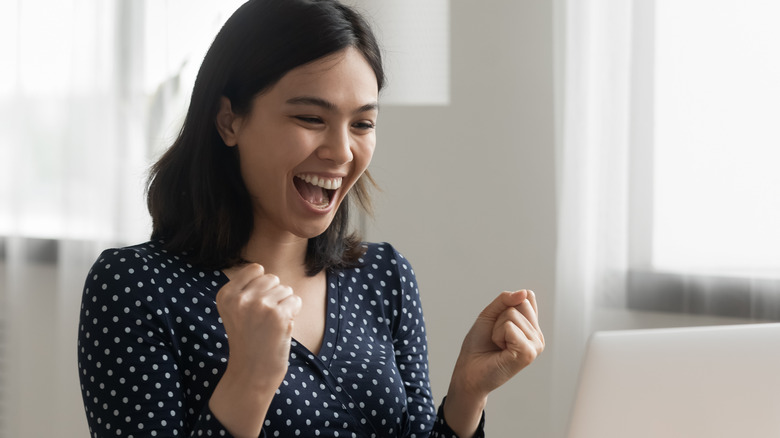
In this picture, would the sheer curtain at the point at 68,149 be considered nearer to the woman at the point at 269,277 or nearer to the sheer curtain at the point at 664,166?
the sheer curtain at the point at 664,166

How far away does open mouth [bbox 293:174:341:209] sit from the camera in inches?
48.8

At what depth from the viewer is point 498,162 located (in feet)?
7.02

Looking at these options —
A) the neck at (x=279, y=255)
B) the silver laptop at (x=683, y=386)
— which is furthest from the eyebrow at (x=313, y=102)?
the silver laptop at (x=683, y=386)

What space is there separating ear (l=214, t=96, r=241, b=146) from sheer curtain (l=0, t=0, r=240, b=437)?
1.32m

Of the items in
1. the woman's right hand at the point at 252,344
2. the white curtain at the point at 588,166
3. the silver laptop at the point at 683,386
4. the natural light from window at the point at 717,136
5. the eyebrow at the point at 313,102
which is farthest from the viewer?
the white curtain at the point at 588,166

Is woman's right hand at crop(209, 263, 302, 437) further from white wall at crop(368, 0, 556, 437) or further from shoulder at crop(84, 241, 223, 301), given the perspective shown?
white wall at crop(368, 0, 556, 437)

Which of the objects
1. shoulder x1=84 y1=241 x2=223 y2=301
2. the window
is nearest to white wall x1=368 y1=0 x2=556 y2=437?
the window

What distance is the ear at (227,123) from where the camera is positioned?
4.09ft

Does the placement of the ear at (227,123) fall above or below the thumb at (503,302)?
above

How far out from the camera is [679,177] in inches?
74.4

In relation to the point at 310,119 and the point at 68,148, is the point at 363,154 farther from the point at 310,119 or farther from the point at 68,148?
the point at 68,148

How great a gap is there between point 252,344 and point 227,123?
0.43 meters

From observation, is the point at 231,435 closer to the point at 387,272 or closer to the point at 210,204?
the point at 210,204

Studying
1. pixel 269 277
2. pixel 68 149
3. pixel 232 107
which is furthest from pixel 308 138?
pixel 68 149
